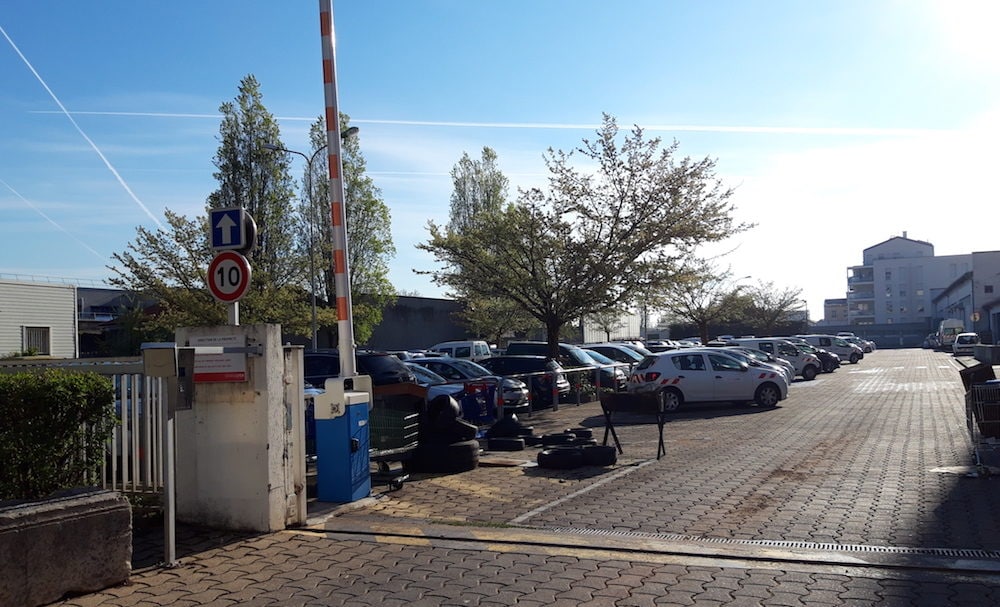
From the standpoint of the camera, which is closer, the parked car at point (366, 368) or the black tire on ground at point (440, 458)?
the black tire on ground at point (440, 458)

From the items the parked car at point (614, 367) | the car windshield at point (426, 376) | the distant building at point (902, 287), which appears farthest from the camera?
the distant building at point (902, 287)

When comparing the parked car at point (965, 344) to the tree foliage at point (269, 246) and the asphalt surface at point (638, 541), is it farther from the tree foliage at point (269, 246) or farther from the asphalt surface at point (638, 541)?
the asphalt surface at point (638, 541)

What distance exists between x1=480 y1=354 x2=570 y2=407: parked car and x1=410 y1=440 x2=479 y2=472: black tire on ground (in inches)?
438

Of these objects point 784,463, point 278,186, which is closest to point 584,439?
point 784,463

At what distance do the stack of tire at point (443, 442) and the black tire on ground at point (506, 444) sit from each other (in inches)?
75.3

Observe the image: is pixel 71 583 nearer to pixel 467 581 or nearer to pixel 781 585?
pixel 467 581

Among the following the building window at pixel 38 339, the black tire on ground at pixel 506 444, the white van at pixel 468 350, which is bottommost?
the black tire on ground at pixel 506 444

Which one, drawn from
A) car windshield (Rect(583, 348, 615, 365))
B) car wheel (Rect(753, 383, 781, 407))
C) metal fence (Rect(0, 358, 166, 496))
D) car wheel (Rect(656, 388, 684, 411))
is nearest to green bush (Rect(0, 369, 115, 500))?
metal fence (Rect(0, 358, 166, 496))

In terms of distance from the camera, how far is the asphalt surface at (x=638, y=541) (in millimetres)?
5859

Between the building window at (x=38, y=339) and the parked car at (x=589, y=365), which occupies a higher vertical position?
the building window at (x=38, y=339)

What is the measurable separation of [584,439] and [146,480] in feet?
21.1

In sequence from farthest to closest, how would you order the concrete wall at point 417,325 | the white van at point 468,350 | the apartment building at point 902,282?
the apartment building at point 902,282 → the concrete wall at point 417,325 → the white van at point 468,350

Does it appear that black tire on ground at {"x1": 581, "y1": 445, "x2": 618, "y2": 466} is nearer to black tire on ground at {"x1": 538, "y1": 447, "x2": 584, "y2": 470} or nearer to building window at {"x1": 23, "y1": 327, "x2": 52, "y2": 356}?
black tire on ground at {"x1": 538, "y1": 447, "x2": 584, "y2": 470}

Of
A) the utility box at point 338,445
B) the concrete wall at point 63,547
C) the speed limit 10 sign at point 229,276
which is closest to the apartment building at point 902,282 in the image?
the utility box at point 338,445
